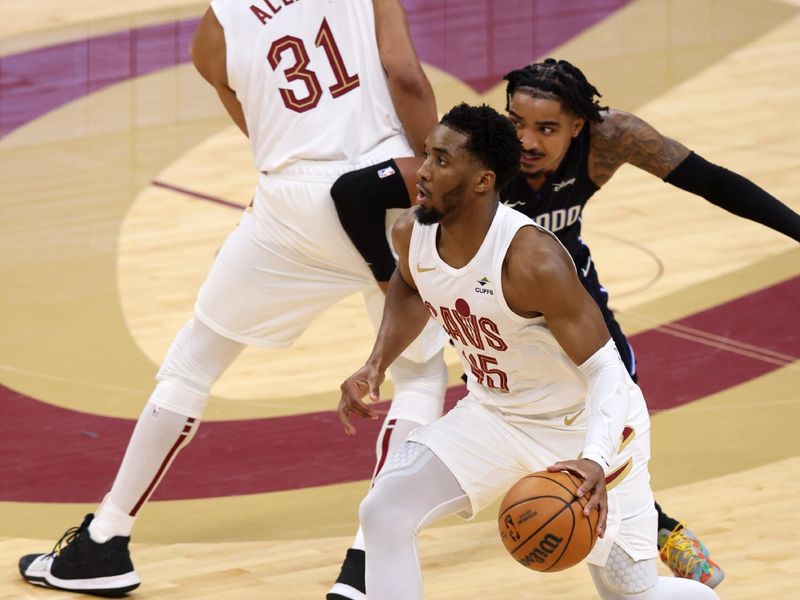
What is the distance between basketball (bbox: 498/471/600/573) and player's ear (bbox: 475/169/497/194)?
2.69 ft

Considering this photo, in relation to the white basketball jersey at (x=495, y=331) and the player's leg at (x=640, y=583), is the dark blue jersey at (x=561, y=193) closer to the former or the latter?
the white basketball jersey at (x=495, y=331)

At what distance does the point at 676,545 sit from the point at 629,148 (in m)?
1.36

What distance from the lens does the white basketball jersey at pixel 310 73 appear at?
5.75m

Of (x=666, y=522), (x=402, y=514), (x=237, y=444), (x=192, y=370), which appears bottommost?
(x=237, y=444)

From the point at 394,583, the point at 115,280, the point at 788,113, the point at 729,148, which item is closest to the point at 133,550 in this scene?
the point at 394,583

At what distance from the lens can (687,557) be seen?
5820 mm

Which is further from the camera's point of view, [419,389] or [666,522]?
[666,522]

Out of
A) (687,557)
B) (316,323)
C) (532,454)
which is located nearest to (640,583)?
(532,454)

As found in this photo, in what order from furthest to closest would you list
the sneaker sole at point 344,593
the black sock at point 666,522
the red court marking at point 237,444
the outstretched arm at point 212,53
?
the red court marking at point 237,444
the black sock at point 666,522
the outstretched arm at point 212,53
the sneaker sole at point 344,593

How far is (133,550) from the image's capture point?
6.28 m

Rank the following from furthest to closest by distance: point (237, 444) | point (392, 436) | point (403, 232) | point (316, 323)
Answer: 1. point (316, 323)
2. point (237, 444)
3. point (392, 436)
4. point (403, 232)

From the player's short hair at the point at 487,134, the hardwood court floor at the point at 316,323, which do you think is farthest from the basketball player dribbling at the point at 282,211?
the player's short hair at the point at 487,134

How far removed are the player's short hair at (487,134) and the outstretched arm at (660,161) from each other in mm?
→ 894

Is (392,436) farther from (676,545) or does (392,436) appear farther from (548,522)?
(548,522)
